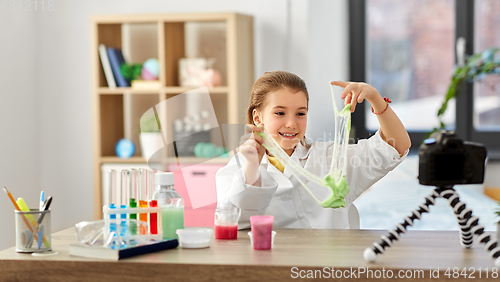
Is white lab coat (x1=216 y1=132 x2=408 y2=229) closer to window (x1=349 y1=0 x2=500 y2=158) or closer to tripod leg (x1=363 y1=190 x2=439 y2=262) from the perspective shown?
tripod leg (x1=363 y1=190 x2=439 y2=262)

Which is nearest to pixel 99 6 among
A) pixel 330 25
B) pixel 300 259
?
pixel 330 25

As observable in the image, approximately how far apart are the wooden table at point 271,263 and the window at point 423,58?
2.76m

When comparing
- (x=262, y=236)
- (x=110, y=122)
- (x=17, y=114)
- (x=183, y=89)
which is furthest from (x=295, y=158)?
(x=17, y=114)

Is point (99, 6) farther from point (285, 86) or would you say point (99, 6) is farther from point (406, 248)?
point (406, 248)

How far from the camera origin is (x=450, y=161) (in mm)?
997

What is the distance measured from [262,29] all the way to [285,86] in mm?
1741

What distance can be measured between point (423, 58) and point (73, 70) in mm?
2429

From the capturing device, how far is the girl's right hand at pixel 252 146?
126 cm

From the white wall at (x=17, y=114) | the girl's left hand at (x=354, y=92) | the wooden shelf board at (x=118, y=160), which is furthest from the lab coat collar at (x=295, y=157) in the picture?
the white wall at (x=17, y=114)

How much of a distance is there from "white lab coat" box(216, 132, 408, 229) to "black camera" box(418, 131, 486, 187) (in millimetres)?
440

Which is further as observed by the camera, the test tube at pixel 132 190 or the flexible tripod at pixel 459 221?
the test tube at pixel 132 190

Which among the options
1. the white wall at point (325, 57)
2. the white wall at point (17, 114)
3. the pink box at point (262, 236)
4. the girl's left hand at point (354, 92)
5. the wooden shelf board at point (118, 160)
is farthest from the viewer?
the white wall at point (325, 57)

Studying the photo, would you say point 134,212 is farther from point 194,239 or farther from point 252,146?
point 252,146

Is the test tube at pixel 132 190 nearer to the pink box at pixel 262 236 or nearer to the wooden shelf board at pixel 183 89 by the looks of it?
the pink box at pixel 262 236
